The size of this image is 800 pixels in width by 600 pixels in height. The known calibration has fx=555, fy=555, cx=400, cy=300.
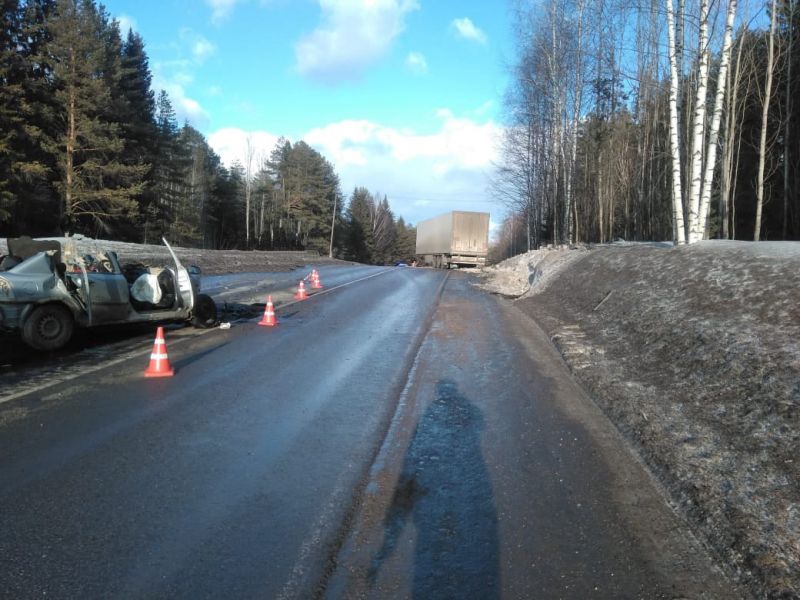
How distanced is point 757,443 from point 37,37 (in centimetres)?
4214

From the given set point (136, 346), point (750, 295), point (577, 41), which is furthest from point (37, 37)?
point (750, 295)

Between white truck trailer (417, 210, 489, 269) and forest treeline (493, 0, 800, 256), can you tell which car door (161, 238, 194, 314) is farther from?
white truck trailer (417, 210, 489, 269)

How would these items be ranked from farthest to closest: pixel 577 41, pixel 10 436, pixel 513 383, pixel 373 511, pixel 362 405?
1. pixel 577 41
2. pixel 513 383
3. pixel 362 405
4. pixel 10 436
5. pixel 373 511

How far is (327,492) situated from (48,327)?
636 centimetres

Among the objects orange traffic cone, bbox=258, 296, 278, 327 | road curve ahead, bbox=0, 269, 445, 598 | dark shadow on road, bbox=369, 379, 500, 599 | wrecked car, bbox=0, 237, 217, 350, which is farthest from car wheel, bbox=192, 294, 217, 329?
dark shadow on road, bbox=369, 379, 500, 599

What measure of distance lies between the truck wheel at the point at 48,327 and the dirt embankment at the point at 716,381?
7720mm

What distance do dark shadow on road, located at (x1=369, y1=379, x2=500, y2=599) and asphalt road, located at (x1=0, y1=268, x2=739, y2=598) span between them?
1 cm

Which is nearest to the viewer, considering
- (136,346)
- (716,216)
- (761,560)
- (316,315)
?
(761,560)

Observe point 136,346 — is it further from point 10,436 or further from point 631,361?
point 631,361

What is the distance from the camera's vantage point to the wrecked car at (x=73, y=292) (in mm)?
8047

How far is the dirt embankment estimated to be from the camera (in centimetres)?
372

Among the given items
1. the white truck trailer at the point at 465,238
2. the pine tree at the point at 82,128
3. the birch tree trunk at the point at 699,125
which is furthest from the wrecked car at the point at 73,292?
the white truck trailer at the point at 465,238

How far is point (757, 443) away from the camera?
465 cm

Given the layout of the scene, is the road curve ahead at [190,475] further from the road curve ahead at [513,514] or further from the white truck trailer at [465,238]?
the white truck trailer at [465,238]
